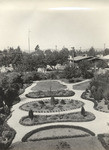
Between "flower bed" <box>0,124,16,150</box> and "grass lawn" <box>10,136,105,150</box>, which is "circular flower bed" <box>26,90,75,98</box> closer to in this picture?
"flower bed" <box>0,124,16,150</box>

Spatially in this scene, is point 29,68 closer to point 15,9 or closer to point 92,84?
point 92,84

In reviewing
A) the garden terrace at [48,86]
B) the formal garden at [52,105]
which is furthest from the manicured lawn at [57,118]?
the garden terrace at [48,86]

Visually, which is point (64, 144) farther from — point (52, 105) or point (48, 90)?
point (48, 90)

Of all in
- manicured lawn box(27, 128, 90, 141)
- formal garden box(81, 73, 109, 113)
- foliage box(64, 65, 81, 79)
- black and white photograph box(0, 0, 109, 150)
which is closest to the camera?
black and white photograph box(0, 0, 109, 150)

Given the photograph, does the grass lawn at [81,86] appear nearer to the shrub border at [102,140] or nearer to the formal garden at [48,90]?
the formal garden at [48,90]

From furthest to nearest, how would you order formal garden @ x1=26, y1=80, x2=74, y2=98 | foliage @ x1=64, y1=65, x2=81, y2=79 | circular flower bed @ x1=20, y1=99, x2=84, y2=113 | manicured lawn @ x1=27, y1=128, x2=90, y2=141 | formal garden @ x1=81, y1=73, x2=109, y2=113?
foliage @ x1=64, y1=65, x2=81, y2=79, formal garden @ x1=26, y1=80, x2=74, y2=98, circular flower bed @ x1=20, y1=99, x2=84, y2=113, formal garden @ x1=81, y1=73, x2=109, y2=113, manicured lawn @ x1=27, y1=128, x2=90, y2=141

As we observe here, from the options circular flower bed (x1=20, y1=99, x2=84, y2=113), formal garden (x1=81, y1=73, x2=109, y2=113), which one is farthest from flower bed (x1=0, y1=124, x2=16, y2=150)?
formal garden (x1=81, y1=73, x2=109, y2=113)

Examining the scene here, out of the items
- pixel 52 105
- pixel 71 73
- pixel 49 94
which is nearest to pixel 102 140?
pixel 52 105
